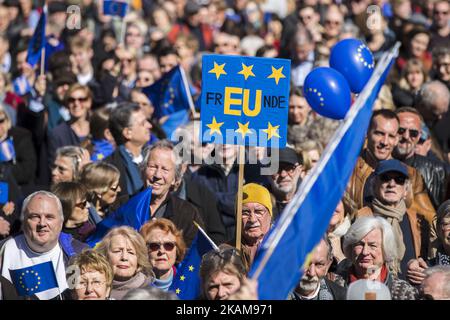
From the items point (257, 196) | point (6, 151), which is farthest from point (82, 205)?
point (6, 151)

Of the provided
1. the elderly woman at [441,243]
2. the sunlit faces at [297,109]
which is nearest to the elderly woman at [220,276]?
the elderly woman at [441,243]

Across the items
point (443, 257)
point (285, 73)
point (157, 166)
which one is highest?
point (285, 73)

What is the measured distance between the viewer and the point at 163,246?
8.98m

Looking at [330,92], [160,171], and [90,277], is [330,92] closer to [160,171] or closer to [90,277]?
[160,171]

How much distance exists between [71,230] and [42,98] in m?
4.34

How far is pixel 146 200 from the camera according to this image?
376 inches

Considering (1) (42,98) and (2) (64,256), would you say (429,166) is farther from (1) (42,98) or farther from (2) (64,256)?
(1) (42,98)

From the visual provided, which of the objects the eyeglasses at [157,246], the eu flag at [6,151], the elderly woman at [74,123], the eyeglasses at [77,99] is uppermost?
the eyeglasses at [77,99]

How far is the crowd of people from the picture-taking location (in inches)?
332

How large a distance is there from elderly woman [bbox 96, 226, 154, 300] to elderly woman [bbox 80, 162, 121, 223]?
1650 millimetres

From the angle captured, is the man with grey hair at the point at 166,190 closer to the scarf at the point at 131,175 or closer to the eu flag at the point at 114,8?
the scarf at the point at 131,175

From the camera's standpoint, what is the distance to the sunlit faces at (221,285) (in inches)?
298

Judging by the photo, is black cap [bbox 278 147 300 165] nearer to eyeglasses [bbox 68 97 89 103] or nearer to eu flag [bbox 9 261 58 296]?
eu flag [bbox 9 261 58 296]
